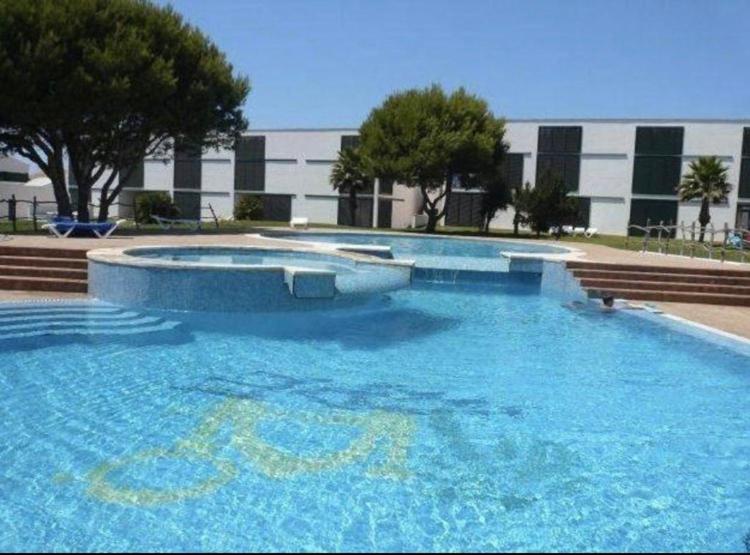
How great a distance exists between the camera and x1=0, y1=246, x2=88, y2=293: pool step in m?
11.1

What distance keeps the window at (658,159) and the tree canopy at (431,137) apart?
1250 centimetres

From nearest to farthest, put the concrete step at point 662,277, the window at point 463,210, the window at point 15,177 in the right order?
the concrete step at point 662,277 < the window at point 463,210 < the window at point 15,177

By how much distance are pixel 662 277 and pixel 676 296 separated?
74cm

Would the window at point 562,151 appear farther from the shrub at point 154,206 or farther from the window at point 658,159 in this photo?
the shrub at point 154,206

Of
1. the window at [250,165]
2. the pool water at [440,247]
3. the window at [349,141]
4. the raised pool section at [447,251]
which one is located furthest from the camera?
the window at [250,165]

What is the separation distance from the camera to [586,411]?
607cm

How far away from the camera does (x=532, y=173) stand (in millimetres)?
45719

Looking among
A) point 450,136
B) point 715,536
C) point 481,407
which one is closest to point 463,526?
point 715,536

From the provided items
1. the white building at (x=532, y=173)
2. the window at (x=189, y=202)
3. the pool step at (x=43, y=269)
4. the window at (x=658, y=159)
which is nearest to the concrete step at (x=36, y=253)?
the pool step at (x=43, y=269)

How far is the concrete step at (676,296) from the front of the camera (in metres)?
12.5

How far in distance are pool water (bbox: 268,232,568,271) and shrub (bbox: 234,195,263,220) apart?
758 inches

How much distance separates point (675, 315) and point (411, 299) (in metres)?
4.55

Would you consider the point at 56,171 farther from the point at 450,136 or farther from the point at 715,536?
the point at 715,536

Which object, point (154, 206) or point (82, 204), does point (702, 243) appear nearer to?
point (82, 204)
